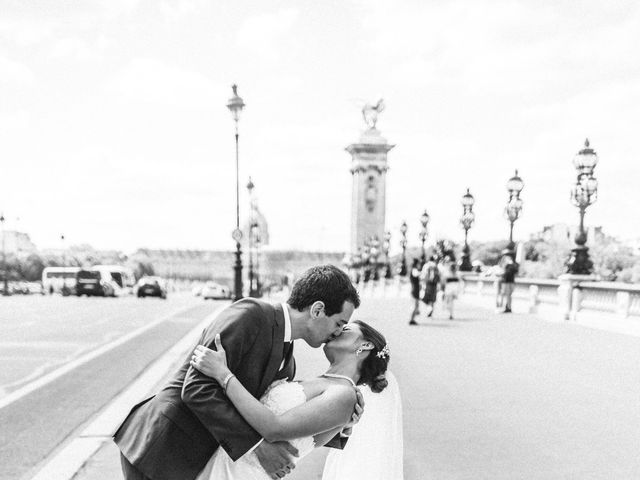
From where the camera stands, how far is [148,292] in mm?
48375

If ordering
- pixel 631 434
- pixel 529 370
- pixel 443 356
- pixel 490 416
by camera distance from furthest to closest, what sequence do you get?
pixel 443 356 → pixel 529 370 → pixel 490 416 → pixel 631 434

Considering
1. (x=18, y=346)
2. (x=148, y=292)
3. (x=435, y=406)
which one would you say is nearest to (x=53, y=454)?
(x=435, y=406)

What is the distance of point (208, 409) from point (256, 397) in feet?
0.75

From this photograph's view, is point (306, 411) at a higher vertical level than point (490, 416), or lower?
higher

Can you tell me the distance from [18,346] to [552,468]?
1235cm

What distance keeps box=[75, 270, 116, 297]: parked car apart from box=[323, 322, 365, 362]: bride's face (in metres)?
45.6

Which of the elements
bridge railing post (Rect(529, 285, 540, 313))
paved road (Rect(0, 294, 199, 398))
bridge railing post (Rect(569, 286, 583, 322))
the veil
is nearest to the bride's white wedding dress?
the veil

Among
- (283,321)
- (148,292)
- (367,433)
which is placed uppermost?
(283,321)

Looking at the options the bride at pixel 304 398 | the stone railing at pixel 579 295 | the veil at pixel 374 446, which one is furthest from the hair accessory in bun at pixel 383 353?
the stone railing at pixel 579 295

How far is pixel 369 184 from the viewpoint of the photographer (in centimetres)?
10006

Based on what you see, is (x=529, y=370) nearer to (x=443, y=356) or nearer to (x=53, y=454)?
(x=443, y=356)

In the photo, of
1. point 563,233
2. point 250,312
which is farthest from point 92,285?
point 563,233

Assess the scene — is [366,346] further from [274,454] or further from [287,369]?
[274,454]

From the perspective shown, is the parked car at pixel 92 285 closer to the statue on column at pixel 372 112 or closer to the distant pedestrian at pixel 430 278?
the distant pedestrian at pixel 430 278
